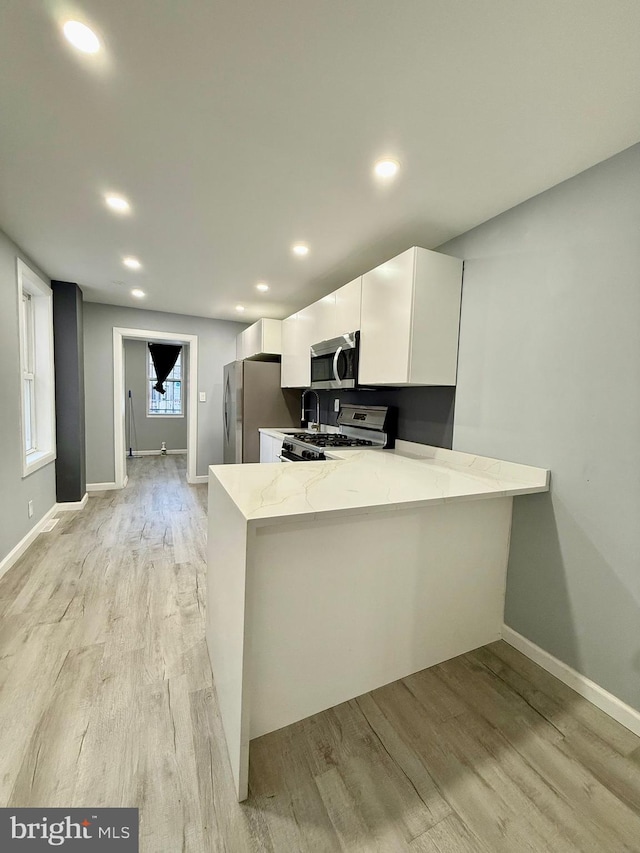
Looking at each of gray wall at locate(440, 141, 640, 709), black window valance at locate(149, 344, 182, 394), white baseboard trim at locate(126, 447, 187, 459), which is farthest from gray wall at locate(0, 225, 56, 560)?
white baseboard trim at locate(126, 447, 187, 459)

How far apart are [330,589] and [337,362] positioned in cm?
185

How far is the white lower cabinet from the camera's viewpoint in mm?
3444

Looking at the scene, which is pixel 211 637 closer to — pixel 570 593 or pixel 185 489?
pixel 570 593

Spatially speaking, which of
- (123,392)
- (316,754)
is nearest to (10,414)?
(123,392)

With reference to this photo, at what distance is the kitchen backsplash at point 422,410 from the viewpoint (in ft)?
7.69

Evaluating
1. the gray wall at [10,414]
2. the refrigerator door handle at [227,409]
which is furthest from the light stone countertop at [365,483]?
the refrigerator door handle at [227,409]

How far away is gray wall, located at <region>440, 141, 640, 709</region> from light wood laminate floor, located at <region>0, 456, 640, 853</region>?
1.13 feet

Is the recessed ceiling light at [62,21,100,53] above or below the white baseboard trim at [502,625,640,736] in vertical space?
above

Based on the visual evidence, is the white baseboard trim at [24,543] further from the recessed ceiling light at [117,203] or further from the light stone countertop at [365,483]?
the recessed ceiling light at [117,203]

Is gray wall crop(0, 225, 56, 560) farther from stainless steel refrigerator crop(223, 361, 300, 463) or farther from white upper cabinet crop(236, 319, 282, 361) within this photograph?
white upper cabinet crop(236, 319, 282, 361)

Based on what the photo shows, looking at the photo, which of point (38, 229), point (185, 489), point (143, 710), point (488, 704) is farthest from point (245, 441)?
point (488, 704)

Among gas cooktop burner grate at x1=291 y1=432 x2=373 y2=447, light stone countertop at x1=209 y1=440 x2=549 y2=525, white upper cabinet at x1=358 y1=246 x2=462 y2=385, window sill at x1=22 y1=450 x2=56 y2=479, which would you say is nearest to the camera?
light stone countertop at x1=209 y1=440 x2=549 y2=525

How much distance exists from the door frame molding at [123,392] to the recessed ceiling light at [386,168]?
3849 millimetres

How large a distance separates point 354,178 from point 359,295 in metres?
0.93
